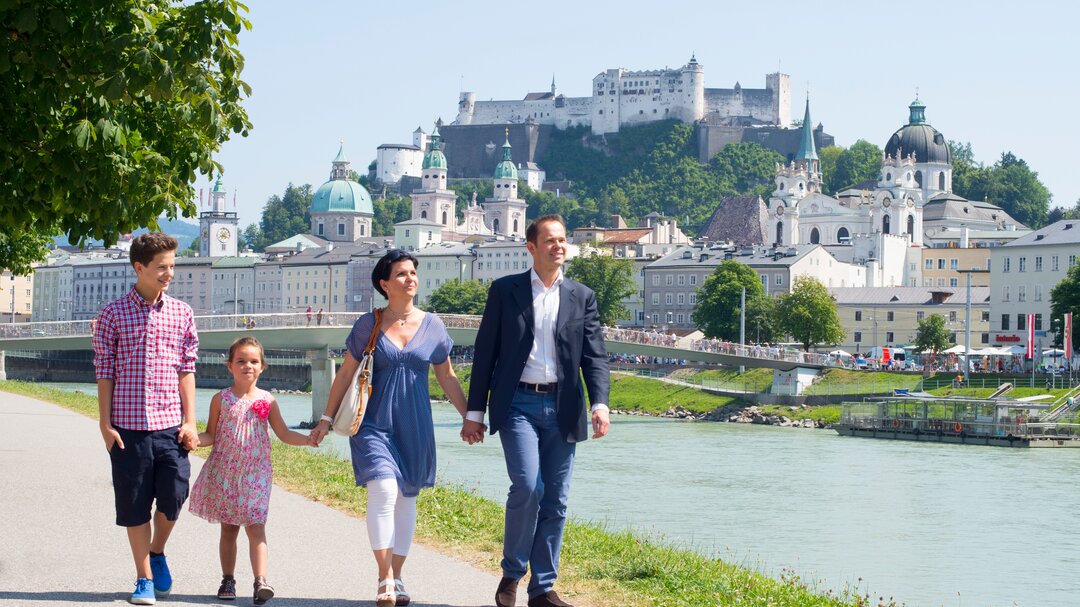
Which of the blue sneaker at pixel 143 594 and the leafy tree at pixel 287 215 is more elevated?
the leafy tree at pixel 287 215

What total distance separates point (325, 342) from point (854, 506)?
2461 centimetres

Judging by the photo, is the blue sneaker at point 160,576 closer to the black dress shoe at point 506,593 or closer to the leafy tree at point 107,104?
the black dress shoe at point 506,593

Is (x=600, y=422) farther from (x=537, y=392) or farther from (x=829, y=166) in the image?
(x=829, y=166)

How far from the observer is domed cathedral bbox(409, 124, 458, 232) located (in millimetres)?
140375

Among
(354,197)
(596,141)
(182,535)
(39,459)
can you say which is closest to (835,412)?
(39,459)

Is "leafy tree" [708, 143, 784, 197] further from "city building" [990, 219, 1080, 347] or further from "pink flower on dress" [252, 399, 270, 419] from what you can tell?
"pink flower on dress" [252, 399, 270, 419]

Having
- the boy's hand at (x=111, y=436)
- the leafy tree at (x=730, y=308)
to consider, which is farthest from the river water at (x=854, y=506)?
the leafy tree at (x=730, y=308)

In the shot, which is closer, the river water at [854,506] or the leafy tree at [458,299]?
the river water at [854,506]

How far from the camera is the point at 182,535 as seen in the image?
8.41 meters

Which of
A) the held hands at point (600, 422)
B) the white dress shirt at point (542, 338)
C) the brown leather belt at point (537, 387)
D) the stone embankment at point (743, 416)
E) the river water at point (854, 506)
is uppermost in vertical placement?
the white dress shirt at point (542, 338)

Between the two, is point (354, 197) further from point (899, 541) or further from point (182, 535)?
point (182, 535)

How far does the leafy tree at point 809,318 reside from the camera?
71438 millimetres

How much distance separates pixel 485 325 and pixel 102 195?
2.12m

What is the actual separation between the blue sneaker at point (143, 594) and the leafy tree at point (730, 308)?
6820 cm
